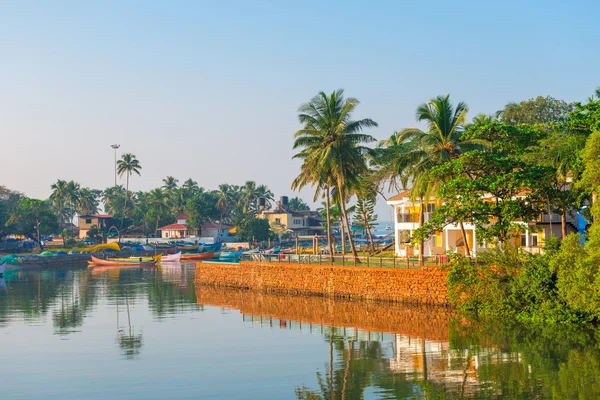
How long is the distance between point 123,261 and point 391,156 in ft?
177

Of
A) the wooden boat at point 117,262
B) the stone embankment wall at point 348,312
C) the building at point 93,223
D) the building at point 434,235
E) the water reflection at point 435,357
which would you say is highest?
the building at point 93,223

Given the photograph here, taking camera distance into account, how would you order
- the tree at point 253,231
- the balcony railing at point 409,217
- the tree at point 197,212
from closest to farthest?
1. the balcony railing at point 409,217
2. the tree at point 253,231
3. the tree at point 197,212

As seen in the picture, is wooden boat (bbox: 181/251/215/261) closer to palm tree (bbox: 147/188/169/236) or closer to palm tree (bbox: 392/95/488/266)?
palm tree (bbox: 147/188/169/236)

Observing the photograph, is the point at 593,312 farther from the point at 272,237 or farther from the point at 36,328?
the point at 272,237

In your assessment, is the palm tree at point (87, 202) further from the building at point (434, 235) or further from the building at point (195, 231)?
the building at point (434, 235)

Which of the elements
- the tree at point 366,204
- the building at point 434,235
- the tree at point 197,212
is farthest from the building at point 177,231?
the building at point 434,235

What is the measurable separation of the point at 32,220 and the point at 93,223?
2430cm

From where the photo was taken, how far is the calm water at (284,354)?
870 inches

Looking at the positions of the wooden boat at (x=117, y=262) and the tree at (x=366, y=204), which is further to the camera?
the wooden boat at (x=117, y=262)

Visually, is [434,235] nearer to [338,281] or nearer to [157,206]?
[338,281]

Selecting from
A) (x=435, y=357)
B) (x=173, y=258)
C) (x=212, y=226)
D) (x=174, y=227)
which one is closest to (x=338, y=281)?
(x=435, y=357)

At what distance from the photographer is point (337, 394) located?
21.5 metres

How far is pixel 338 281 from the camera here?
47.1 metres

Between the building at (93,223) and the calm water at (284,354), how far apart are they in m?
103
